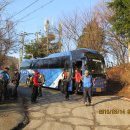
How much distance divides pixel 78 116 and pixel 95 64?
10.2 metres

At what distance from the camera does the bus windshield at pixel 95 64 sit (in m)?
22.8

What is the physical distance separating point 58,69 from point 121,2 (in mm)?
7798

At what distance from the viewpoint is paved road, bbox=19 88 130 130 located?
11.7 meters

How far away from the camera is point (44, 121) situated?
12.5m

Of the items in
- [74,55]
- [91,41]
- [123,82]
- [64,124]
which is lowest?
[64,124]

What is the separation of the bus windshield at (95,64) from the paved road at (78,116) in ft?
19.7

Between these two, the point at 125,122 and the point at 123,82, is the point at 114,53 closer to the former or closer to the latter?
the point at 123,82

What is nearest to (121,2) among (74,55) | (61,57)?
(74,55)

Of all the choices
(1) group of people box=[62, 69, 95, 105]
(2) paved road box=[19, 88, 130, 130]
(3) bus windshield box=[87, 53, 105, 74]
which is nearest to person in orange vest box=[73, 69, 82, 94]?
(1) group of people box=[62, 69, 95, 105]

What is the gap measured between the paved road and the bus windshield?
5994mm

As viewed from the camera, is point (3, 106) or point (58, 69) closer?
point (3, 106)
